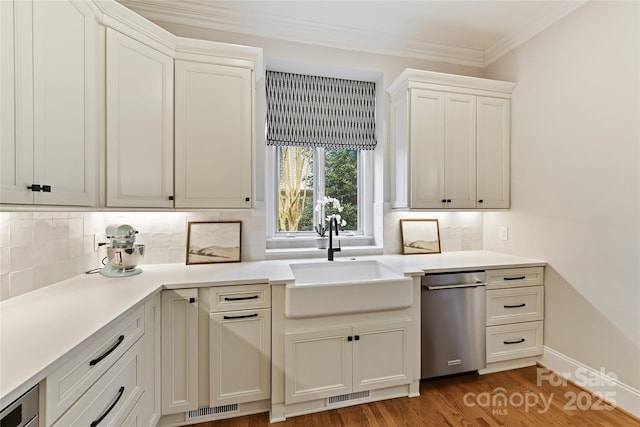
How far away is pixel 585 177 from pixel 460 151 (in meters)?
0.86

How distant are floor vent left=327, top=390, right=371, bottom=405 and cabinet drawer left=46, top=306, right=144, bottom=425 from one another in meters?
1.25

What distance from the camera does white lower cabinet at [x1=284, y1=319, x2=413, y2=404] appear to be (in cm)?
177

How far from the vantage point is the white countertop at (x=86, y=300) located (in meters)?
0.83

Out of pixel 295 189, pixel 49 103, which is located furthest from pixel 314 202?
pixel 49 103

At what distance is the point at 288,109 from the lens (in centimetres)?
263

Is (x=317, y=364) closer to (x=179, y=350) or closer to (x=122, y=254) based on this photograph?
(x=179, y=350)

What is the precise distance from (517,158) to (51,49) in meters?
3.25

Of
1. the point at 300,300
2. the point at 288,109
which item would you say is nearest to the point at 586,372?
the point at 300,300

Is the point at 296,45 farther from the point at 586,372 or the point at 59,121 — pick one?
the point at 586,372

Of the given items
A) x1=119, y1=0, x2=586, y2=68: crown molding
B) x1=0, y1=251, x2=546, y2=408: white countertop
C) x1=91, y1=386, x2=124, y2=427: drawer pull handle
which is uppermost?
x1=119, y1=0, x2=586, y2=68: crown molding

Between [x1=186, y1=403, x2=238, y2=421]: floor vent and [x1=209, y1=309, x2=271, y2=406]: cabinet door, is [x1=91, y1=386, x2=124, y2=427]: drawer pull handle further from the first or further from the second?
[x1=186, y1=403, x2=238, y2=421]: floor vent

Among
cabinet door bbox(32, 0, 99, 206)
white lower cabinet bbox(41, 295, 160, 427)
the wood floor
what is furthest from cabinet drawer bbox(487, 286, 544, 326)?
cabinet door bbox(32, 0, 99, 206)

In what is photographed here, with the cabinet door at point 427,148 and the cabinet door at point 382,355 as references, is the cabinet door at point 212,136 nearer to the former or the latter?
the cabinet door at point 382,355

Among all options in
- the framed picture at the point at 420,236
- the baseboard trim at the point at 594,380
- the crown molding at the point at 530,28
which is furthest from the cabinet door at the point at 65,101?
the baseboard trim at the point at 594,380
